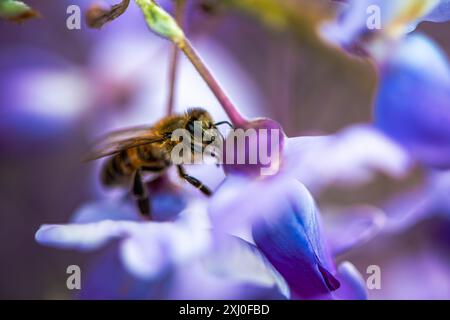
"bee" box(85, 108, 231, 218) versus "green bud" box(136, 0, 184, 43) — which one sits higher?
"green bud" box(136, 0, 184, 43)

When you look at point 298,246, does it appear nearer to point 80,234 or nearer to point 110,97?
point 80,234

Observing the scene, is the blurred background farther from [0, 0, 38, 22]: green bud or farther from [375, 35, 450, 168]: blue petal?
[0, 0, 38, 22]: green bud

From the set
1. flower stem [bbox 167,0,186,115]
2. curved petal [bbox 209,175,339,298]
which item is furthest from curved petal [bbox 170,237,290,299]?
flower stem [bbox 167,0,186,115]

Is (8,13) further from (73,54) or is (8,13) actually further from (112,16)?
(73,54)

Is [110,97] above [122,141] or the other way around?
above

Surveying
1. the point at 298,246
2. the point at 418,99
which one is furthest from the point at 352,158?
the point at 298,246

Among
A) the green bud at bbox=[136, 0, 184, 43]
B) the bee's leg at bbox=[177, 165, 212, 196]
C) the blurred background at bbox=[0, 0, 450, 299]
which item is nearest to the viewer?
the green bud at bbox=[136, 0, 184, 43]

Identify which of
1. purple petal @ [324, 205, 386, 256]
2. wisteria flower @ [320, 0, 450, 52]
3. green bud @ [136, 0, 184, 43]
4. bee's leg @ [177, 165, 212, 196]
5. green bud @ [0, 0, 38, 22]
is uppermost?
wisteria flower @ [320, 0, 450, 52]

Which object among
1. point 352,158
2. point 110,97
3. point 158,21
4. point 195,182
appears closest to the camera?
point 158,21
